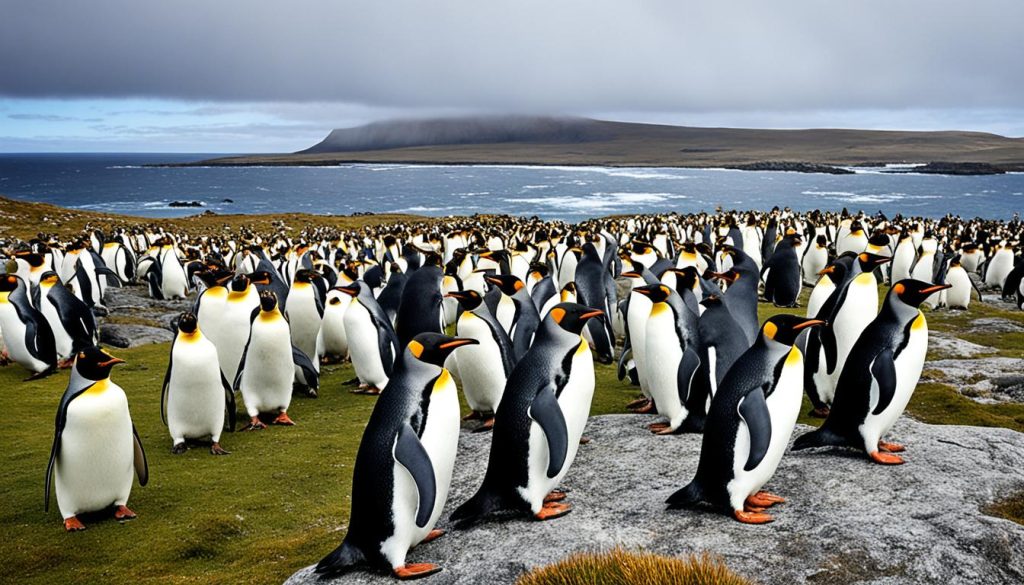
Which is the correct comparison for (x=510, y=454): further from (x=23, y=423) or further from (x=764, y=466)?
(x=23, y=423)

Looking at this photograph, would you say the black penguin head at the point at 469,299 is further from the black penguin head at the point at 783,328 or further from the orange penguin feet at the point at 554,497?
the black penguin head at the point at 783,328

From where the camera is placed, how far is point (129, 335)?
46.9 feet

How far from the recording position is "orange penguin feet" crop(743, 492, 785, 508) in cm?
505

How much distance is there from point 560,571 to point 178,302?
18.0m

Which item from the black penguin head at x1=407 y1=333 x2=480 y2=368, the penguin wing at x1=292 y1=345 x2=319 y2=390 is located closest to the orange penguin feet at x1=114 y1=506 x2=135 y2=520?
the black penguin head at x1=407 y1=333 x2=480 y2=368

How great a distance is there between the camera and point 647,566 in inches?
146

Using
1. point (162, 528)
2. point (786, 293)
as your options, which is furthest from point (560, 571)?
point (786, 293)

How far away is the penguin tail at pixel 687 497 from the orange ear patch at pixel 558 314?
1.45 m

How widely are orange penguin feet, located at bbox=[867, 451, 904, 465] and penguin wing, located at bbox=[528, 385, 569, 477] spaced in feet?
7.86

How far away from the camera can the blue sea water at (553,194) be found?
274ft

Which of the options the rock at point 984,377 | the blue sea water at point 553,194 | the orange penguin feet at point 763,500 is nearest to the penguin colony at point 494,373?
the orange penguin feet at point 763,500

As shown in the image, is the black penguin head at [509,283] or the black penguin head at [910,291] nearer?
the black penguin head at [910,291]

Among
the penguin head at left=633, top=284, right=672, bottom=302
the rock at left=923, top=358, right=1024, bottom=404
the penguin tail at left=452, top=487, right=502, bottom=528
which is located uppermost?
the penguin head at left=633, top=284, right=672, bottom=302

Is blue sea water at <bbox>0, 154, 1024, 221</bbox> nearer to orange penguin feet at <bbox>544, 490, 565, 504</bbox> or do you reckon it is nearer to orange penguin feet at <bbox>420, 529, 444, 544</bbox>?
orange penguin feet at <bbox>544, 490, 565, 504</bbox>
